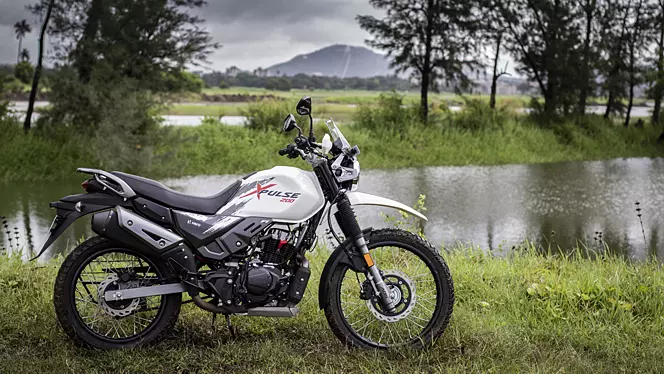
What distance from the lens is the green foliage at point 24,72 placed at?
10.4 meters

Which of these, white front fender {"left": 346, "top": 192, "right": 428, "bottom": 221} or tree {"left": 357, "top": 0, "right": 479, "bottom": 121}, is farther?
tree {"left": 357, "top": 0, "right": 479, "bottom": 121}

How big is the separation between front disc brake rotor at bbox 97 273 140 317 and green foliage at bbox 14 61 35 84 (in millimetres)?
8095

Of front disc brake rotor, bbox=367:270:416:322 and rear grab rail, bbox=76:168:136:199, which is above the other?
rear grab rail, bbox=76:168:136:199

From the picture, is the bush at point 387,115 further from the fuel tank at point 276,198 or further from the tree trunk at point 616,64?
the fuel tank at point 276,198

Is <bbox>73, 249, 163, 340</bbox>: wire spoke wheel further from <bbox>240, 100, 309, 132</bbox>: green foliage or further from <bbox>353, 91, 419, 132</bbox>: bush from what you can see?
<bbox>353, 91, 419, 132</bbox>: bush

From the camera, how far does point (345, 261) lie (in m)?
3.42

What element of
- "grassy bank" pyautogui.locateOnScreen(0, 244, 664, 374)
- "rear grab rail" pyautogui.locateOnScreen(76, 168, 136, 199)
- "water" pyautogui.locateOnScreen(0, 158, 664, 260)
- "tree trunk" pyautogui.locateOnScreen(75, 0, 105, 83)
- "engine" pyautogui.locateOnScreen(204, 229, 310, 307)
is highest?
"tree trunk" pyautogui.locateOnScreen(75, 0, 105, 83)

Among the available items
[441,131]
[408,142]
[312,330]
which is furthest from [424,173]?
[312,330]

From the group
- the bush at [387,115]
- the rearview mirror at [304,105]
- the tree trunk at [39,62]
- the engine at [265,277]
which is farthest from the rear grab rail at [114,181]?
the bush at [387,115]

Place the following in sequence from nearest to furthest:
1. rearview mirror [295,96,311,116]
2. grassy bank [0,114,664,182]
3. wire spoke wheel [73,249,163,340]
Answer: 1. rearview mirror [295,96,311,116]
2. wire spoke wheel [73,249,163,340]
3. grassy bank [0,114,664,182]

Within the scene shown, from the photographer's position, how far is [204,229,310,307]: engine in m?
3.30

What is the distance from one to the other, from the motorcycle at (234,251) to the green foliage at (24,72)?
7965 millimetres

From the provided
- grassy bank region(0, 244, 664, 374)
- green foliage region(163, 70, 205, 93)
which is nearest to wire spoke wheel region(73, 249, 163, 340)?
grassy bank region(0, 244, 664, 374)

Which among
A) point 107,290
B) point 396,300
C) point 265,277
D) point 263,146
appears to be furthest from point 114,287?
point 263,146
